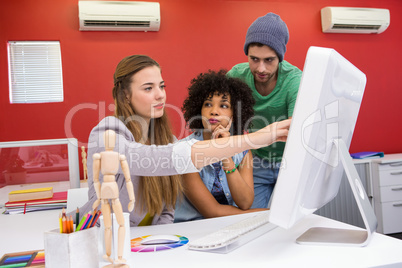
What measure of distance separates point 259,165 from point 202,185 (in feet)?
2.08

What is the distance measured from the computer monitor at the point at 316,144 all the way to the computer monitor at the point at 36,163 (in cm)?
127

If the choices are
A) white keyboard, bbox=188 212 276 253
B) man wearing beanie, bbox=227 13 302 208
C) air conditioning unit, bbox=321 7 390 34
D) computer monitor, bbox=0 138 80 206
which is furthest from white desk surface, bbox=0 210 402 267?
air conditioning unit, bbox=321 7 390 34

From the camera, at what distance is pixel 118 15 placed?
3.33 m

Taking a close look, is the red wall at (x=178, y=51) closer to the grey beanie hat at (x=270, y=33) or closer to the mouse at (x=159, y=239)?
the grey beanie hat at (x=270, y=33)

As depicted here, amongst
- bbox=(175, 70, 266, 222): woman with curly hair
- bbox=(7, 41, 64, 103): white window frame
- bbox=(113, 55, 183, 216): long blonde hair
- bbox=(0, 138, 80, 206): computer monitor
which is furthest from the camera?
bbox=(7, 41, 64, 103): white window frame

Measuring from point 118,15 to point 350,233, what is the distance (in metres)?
2.95

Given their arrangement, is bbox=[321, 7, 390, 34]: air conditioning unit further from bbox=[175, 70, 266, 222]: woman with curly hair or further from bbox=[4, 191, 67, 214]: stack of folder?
bbox=[4, 191, 67, 214]: stack of folder

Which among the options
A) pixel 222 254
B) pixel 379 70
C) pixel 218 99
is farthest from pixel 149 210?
pixel 379 70

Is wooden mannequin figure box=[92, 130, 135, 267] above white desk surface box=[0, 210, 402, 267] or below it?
above

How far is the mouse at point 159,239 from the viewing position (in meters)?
0.93

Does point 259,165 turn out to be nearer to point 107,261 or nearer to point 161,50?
point 107,261

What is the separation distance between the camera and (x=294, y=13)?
3.90m

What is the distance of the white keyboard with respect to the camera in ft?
2.77

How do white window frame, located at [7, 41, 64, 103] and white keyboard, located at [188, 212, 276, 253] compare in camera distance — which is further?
white window frame, located at [7, 41, 64, 103]
